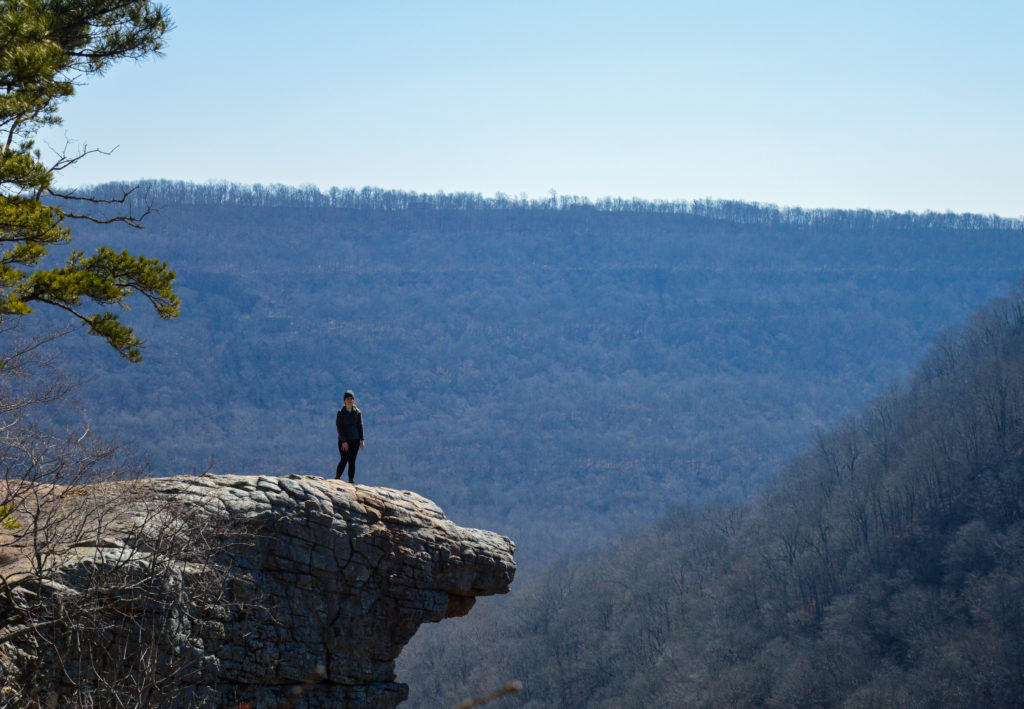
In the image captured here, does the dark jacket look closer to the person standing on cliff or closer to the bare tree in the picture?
the person standing on cliff

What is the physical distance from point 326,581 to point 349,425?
3.56 m

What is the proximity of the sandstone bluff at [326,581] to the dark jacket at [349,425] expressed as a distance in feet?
4.19

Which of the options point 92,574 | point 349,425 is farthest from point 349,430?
point 92,574

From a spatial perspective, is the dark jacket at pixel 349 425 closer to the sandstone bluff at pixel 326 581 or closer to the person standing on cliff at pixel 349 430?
the person standing on cliff at pixel 349 430

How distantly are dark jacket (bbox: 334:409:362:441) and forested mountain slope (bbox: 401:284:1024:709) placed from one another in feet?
205

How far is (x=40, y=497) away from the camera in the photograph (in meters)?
15.5

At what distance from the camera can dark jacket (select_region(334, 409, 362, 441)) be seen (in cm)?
2058

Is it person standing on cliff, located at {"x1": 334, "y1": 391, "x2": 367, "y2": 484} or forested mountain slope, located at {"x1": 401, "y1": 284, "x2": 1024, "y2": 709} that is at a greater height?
person standing on cliff, located at {"x1": 334, "y1": 391, "x2": 367, "y2": 484}

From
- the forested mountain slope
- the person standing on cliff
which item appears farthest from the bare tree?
the forested mountain slope

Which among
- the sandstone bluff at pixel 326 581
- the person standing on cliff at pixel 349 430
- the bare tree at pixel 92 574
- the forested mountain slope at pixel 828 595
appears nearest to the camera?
the bare tree at pixel 92 574

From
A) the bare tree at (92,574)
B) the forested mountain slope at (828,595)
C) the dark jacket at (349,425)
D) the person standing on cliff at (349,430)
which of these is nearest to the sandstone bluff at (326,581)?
the bare tree at (92,574)

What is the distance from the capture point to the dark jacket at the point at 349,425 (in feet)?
67.5

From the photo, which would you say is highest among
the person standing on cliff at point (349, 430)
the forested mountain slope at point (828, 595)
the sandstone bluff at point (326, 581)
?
the person standing on cliff at point (349, 430)

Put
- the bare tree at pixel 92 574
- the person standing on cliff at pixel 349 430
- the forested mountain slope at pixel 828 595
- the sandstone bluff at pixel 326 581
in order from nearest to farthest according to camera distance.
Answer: the bare tree at pixel 92 574
the sandstone bluff at pixel 326 581
the person standing on cliff at pixel 349 430
the forested mountain slope at pixel 828 595
